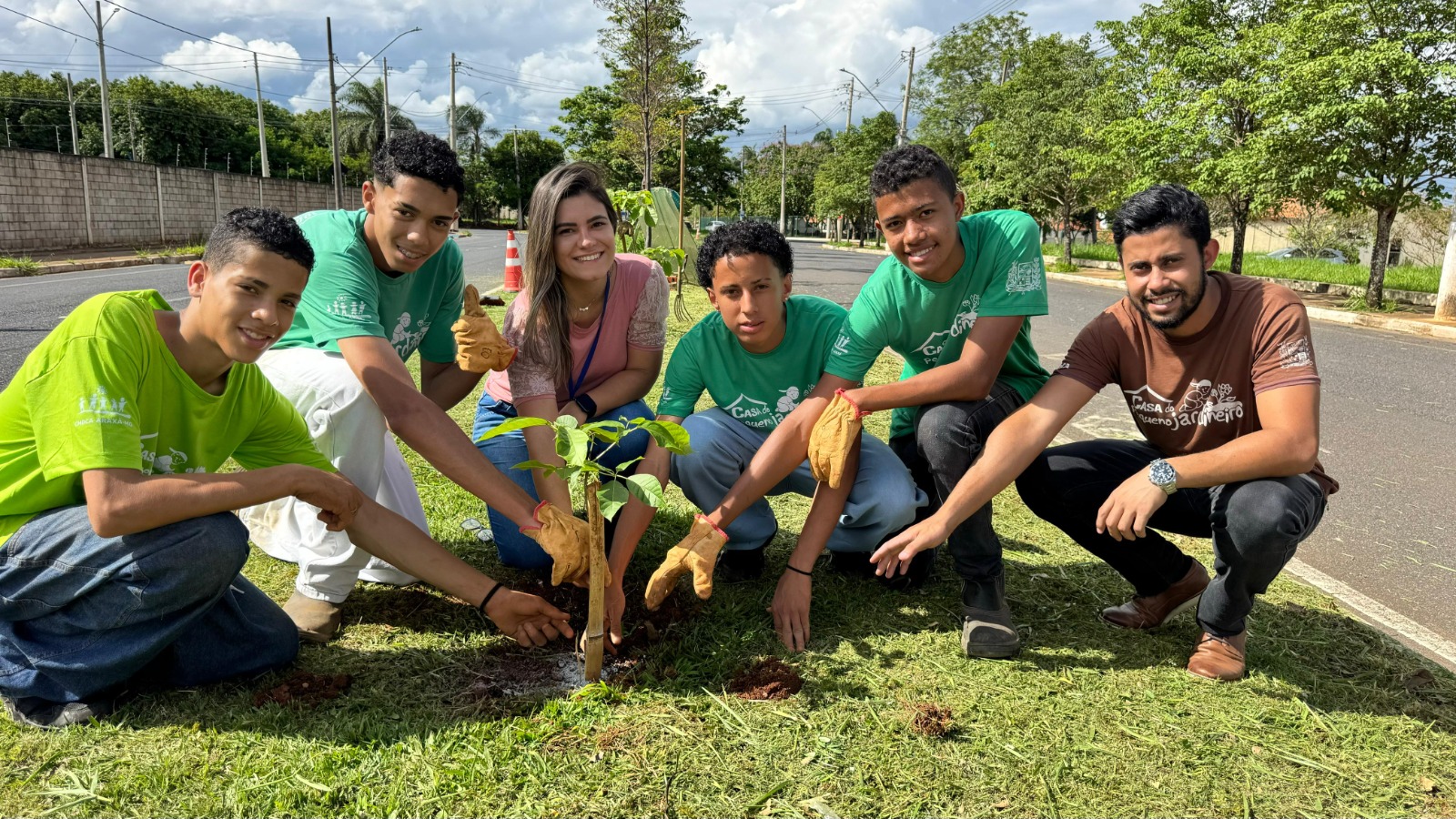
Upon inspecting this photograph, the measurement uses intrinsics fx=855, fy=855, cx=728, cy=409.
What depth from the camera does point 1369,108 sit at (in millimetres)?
12133

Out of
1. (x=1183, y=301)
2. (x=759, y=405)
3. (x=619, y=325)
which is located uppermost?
(x=1183, y=301)

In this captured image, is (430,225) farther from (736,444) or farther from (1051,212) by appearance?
(1051,212)

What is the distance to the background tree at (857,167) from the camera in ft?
143

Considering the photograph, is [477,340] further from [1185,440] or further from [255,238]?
[1185,440]

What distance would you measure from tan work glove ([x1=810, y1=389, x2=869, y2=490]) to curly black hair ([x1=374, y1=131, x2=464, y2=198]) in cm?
143

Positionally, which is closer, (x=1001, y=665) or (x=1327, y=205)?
(x=1001, y=665)

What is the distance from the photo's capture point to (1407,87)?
1227 centimetres

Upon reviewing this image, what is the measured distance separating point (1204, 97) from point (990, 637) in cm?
1705

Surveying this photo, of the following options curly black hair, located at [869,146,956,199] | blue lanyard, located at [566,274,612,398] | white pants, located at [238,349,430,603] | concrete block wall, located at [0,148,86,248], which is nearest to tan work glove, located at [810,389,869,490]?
curly black hair, located at [869,146,956,199]

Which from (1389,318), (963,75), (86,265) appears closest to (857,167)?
(963,75)

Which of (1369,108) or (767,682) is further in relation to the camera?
(1369,108)

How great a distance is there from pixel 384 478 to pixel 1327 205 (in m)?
15.4

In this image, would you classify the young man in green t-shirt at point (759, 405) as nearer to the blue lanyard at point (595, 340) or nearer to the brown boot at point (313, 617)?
the blue lanyard at point (595, 340)

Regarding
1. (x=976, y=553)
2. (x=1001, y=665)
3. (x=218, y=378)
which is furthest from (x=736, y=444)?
(x=218, y=378)
